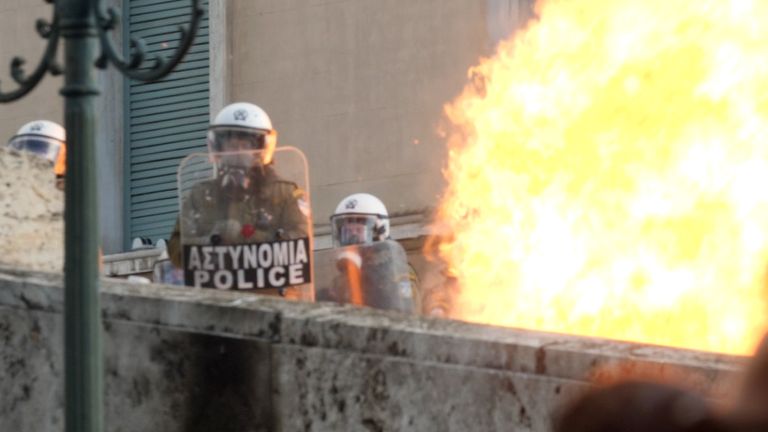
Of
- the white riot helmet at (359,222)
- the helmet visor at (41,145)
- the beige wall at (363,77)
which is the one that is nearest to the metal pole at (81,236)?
the helmet visor at (41,145)

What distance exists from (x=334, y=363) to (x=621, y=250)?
3595mm

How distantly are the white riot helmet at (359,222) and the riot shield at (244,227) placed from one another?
2105mm

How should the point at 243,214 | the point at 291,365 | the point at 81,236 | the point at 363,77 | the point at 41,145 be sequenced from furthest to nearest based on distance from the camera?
1. the point at 363,77
2. the point at 41,145
3. the point at 243,214
4. the point at 291,365
5. the point at 81,236

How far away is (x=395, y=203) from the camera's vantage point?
57.6 feet

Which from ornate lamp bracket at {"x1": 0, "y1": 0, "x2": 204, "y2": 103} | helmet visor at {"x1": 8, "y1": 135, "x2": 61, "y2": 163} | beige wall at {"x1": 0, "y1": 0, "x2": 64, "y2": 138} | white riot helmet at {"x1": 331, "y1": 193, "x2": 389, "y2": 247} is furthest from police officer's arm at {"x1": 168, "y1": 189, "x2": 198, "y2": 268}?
beige wall at {"x1": 0, "y1": 0, "x2": 64, "y2": 138}

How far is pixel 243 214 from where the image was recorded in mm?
9430

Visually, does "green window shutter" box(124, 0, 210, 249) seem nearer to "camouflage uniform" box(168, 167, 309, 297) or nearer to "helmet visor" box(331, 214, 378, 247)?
"helmet visor" box(331, 214, 378, 247)

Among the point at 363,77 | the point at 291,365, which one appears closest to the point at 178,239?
the point at 291,365

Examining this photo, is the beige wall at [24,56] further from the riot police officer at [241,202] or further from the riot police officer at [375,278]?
the riot police officer at [241,202]

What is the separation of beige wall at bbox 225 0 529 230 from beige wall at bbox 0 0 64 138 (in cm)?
202

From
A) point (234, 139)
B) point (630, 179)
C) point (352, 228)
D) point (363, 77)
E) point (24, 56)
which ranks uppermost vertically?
point (24, 56)

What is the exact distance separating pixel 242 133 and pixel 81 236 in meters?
4.57

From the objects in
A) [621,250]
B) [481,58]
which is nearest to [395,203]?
[481,58]

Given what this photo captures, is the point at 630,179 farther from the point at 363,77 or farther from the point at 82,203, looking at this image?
the point at 363,77
